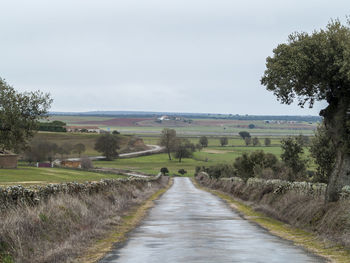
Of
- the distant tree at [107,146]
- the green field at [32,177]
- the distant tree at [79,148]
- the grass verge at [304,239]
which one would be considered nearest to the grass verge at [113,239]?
the grass verge at [304,239]

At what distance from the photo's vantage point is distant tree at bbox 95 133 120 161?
17362cm

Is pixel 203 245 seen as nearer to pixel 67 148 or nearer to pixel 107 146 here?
pixel 67 148

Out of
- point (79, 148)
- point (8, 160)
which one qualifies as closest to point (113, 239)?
point (8, 160)

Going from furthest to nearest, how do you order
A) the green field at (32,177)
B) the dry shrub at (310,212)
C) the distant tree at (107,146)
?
the distant tree at (107,146) < the green field at (32,177) < the dry shrub at (310,212)

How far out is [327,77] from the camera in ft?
74.5

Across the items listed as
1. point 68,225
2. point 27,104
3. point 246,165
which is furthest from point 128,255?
point 246,165

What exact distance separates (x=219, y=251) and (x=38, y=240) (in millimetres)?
4930

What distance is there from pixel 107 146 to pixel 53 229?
516ft

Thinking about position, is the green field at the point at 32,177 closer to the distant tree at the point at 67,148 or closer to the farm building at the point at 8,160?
the farm building at the point at 8,160

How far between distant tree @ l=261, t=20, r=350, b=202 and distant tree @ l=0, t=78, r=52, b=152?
1781 centimetres

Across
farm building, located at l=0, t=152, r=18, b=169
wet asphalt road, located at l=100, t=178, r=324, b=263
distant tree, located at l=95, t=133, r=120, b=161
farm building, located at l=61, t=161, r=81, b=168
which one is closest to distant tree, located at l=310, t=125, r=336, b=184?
wet asphalt road, located at l=100, t=178, r=324, b=263

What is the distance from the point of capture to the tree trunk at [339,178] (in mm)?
22234

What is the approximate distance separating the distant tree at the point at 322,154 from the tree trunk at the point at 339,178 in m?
17.1

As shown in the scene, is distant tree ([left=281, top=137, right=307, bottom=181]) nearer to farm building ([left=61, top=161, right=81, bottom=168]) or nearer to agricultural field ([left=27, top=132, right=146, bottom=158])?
farm building ([left=61, top=161, right=81, bottom=168])
